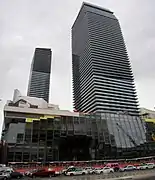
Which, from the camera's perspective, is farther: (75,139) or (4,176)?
(75,139)

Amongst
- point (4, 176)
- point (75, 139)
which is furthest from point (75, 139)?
point (4, 176)

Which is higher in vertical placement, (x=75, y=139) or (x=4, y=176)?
(x=75, y=139)

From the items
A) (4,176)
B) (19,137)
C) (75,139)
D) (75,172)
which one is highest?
(19,137)

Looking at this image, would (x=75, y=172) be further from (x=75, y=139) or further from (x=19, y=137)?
(x=19, y=137)

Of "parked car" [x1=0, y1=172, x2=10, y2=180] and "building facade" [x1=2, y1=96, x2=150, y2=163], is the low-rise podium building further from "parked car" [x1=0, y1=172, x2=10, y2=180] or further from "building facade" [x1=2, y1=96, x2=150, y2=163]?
"parked car" [x1=0, y1=172, x2=10, y2=180]

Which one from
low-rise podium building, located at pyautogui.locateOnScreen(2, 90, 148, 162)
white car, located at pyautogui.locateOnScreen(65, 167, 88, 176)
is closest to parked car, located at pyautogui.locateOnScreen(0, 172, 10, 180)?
white car, located at pyautogui.locateOnScreen(65, 167, 88, 176)

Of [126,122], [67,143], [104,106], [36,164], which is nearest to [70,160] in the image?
[67,143]

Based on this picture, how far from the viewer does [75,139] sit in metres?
73.1

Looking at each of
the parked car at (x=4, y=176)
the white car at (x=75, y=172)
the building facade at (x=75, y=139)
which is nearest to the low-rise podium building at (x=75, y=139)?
the building facade at (x=75, y=139)

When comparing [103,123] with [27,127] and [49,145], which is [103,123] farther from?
[27,127]

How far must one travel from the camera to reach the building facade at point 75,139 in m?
67.7

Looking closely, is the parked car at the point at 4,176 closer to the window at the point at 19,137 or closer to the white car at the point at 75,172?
the white car at the point at 75,172

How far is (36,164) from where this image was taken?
63750 mm

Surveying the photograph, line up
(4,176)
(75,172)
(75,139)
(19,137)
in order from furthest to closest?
(75,139), (19,137), (75,172), (4,176)
